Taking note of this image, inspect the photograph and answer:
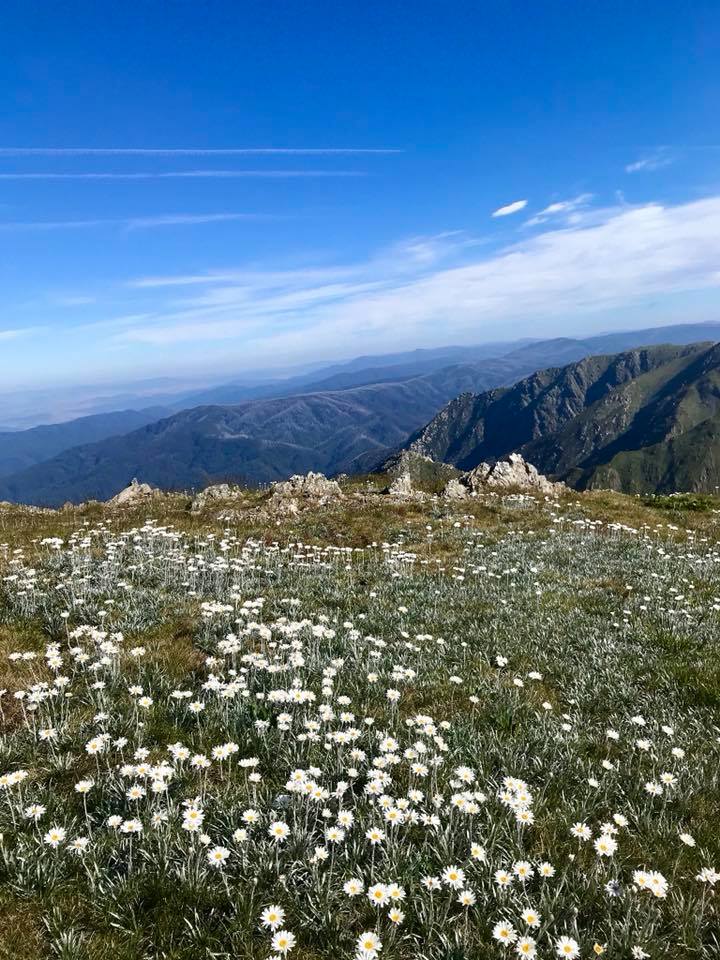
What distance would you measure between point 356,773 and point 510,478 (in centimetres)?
2637

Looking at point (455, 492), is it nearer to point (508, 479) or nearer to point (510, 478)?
point (508, 479)

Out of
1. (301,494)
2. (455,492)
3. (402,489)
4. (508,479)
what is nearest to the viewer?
(301,494)

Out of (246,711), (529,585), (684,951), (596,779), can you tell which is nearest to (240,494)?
(529,585)

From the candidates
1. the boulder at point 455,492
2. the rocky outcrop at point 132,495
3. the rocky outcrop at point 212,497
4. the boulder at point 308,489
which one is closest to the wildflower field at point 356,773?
the rocky outcrop at point 212,497

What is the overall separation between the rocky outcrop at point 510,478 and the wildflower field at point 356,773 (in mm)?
17327

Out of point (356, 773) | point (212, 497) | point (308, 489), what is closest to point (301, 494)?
point (308, 489)

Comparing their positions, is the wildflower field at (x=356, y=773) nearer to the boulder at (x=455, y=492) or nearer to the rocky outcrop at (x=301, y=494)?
the rocky outcrop at (x=301, y=494)

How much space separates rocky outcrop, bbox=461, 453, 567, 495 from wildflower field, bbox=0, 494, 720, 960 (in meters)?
17.3

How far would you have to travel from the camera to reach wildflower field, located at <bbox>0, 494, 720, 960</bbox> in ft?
13.2

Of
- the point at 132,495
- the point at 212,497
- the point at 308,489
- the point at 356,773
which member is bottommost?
the point at 308,489

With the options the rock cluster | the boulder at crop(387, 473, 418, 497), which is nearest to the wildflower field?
the boulder at crop(387, 473, 418, 497)

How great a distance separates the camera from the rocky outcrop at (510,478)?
29.4 m

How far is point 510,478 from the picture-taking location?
30.2m

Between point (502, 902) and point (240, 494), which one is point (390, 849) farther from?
point (240, 494)
